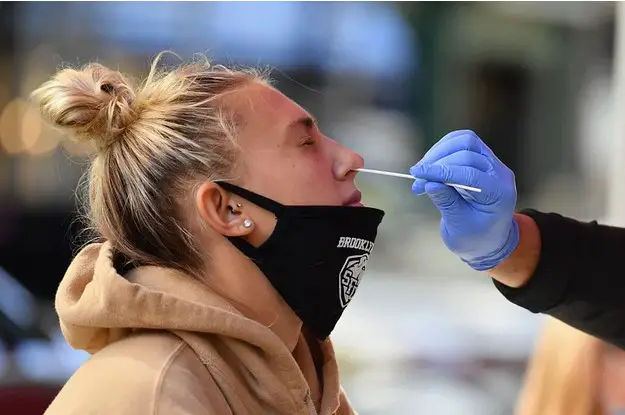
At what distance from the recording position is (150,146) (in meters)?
1.27

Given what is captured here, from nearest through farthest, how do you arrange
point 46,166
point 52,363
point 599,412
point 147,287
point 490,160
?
1. point 147,287
2. point 490,160
3. point 599,412
4. point 52,363
5. point 46,166

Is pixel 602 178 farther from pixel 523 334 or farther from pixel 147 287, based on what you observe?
pixel 147 287

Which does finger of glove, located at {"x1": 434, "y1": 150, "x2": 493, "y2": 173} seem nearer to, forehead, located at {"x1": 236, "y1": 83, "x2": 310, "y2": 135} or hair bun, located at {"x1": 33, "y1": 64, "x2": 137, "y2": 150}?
forehead, located at {"x1": 236, "y1": 83, "x2": 310, "y2": 135}

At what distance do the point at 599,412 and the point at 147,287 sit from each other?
1.20m

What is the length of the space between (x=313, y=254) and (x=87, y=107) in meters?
0.47

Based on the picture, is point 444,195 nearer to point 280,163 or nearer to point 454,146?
point 454,146

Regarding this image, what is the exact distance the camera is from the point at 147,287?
1.17 metres

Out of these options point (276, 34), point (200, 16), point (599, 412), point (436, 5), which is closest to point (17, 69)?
point (200, 16)

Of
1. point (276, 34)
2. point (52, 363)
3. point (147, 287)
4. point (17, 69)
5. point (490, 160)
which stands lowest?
point (52, 363)

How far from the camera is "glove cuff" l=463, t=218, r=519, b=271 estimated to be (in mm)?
1545

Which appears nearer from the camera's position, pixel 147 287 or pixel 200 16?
pixel 147 287

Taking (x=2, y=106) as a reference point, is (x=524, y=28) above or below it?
above

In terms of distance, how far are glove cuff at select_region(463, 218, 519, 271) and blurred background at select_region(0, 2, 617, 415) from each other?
73.6 inches

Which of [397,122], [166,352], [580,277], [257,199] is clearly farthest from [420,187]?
[397,122]
